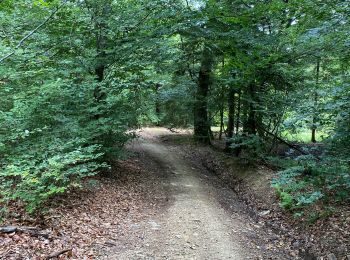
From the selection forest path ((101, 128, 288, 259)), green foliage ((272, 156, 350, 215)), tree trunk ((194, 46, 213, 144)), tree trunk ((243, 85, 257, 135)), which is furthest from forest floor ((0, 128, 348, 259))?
tree trunk ((194, 46, 213, 144))

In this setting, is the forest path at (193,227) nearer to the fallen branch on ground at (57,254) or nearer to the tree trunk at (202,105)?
the fallen branch on ground at (57,254)

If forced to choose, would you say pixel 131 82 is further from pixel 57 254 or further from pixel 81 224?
pixel 57 254

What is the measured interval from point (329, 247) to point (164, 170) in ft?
26.4

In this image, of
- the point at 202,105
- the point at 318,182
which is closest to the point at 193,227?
the point at 318,182

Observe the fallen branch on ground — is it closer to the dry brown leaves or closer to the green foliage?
the dry brown leaves

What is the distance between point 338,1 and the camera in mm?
6754

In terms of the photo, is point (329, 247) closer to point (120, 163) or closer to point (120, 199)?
point (120, 199)

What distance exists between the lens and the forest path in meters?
6.30

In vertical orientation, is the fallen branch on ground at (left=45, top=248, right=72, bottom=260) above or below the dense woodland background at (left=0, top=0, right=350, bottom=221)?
below

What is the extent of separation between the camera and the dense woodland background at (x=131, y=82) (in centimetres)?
716

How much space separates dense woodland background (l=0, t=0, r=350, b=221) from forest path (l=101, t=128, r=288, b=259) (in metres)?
1.45

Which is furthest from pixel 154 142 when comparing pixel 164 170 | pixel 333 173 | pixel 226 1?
pixel 333 173

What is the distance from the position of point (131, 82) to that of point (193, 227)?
591 cm

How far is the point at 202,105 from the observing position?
57.0 feet
